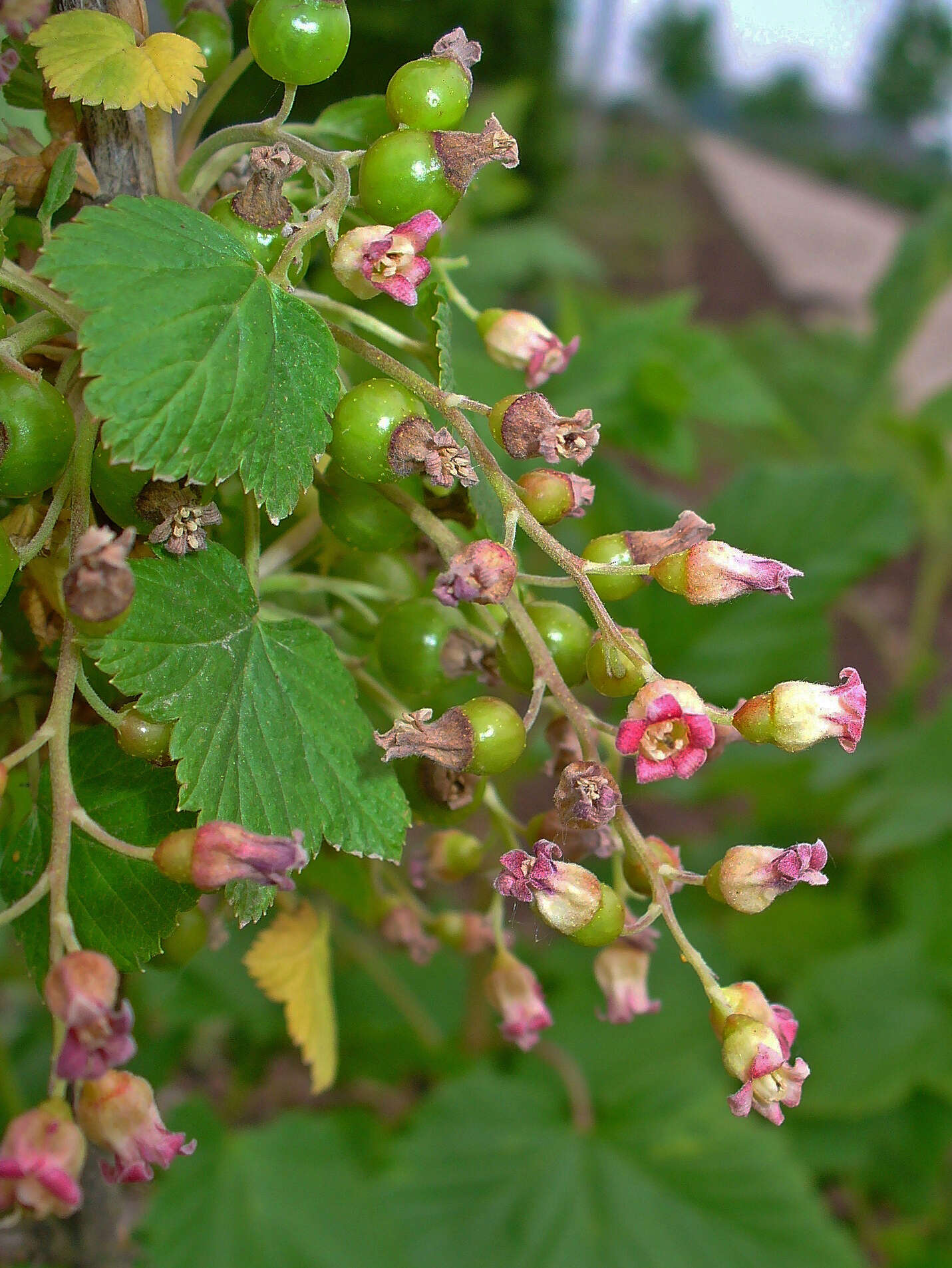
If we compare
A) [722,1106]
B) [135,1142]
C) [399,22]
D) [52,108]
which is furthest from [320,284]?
[399,22]

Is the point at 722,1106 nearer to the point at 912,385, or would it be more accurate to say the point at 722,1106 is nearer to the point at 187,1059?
the point at 187,1059

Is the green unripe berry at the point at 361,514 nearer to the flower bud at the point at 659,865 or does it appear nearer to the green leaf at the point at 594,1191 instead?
the flower bud at the point at 659,865

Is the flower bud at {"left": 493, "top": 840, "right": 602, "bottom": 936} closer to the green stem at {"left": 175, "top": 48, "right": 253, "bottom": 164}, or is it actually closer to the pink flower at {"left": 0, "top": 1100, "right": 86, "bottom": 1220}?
the pink flower at {"left": 0, "top": 1100, "right": 86, "bottom": 1220}

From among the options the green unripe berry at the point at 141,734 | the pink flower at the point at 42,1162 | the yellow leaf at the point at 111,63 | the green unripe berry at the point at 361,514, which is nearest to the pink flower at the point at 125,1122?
the pink flower at the point at 42,1162

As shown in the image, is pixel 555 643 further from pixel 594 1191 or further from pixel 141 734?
pixel 594 1191

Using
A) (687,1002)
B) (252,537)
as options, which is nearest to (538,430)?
(252,537)

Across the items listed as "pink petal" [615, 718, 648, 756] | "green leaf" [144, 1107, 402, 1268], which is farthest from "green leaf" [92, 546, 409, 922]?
"green leaf" [144, 1107, 402, 1268]
